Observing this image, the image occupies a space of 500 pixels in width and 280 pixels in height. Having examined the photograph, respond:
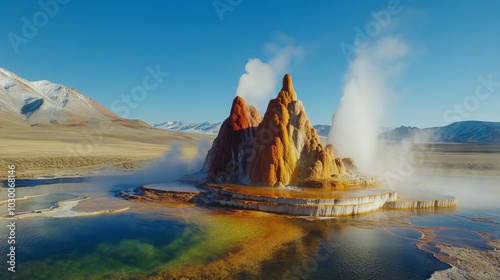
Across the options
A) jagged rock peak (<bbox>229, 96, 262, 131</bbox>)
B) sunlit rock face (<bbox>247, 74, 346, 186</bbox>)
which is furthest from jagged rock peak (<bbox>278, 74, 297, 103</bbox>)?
jagged rock peak (<bbox>229, 96, 262, 131</bbox>)

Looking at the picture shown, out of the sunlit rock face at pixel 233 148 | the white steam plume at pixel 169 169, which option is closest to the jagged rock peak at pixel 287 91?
the sunlit rock face at pixel 233 148

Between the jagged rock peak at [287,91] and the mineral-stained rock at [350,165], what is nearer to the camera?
the jagged rock peak at [287,91]

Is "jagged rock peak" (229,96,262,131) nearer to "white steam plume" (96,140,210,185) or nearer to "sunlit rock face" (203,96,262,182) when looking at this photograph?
"sunlit rock face" (203,96,262,182)

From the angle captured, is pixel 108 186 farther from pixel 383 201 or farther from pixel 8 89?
pixel 8 89

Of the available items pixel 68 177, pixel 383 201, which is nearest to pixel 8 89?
pixel 68 177

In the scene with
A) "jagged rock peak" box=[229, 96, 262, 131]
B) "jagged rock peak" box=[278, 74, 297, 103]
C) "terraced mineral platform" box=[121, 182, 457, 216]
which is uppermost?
"jagged rock peak" box=[278, 74, 297, 103]

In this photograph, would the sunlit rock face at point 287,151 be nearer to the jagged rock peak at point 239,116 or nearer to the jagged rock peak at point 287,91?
the jagged rock peak at point 287,91

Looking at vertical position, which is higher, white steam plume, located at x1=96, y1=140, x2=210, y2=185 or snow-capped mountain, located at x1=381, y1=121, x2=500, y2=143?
snow-capped mountain, located at x1=381, y1=121, x2=500, y2=143

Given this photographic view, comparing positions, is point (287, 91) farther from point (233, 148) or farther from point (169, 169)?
point (169, 169)

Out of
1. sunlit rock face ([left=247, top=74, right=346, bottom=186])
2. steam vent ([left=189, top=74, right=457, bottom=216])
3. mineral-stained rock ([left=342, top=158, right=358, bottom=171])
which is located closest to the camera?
steam vent ([left=189, top=74, right=457, bottom=216])
